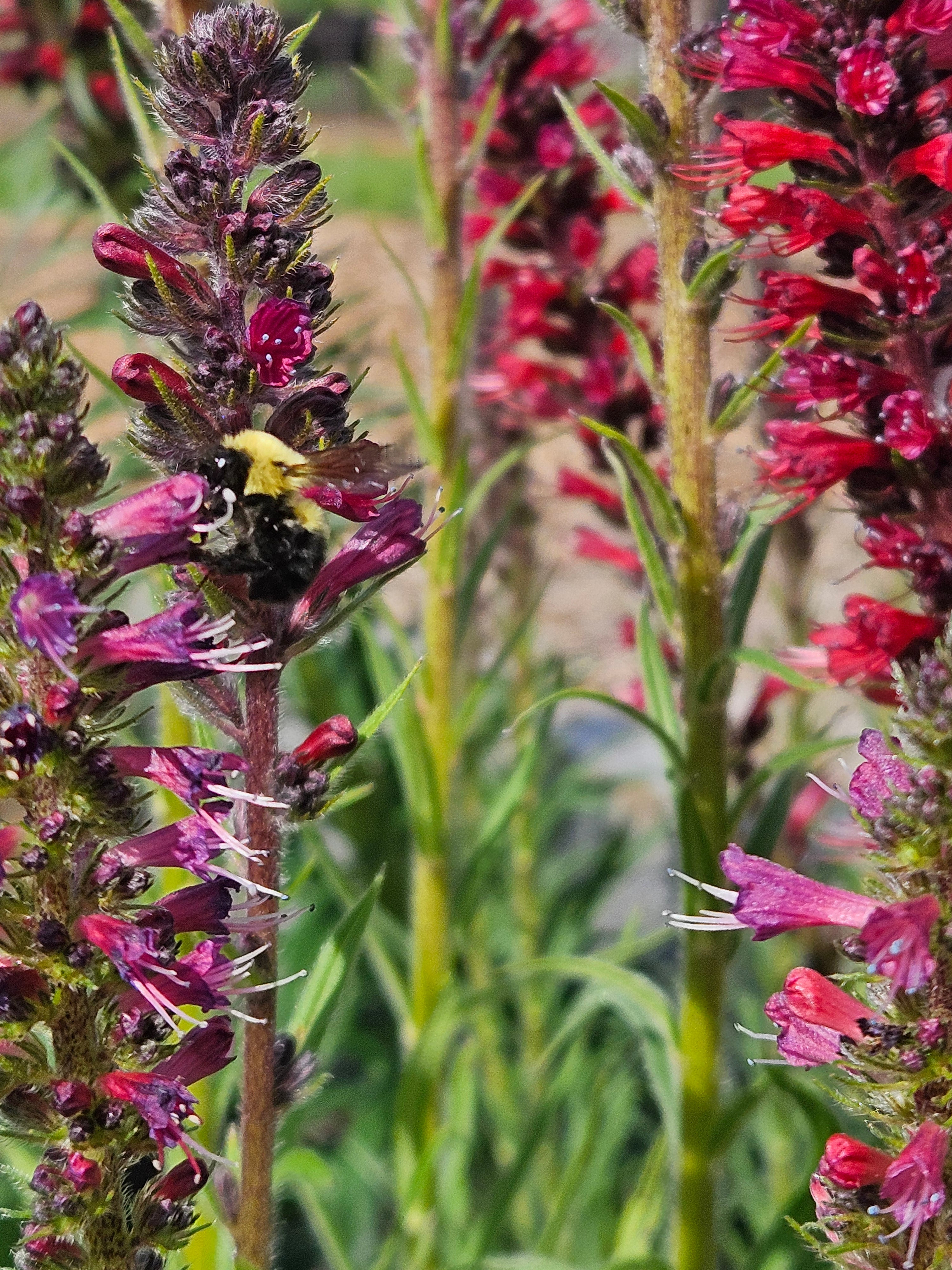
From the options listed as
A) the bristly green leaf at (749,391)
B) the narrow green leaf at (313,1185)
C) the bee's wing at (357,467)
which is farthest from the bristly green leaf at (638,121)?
the narrow green leaf at (313,1185)

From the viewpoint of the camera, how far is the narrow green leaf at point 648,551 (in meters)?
1.76

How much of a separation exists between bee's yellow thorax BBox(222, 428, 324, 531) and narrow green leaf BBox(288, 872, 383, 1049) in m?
0.43

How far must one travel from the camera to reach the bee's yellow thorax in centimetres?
127

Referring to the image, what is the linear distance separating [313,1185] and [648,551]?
114 cm

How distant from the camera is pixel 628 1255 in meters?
2.20

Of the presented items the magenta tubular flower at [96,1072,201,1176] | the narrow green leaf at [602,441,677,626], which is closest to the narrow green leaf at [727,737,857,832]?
the narrow green leaf at [602,441,677,626]

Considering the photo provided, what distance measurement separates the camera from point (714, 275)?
169cm

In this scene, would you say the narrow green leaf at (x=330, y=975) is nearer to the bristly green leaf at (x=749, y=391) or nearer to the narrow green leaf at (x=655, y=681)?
the narrow green leaf at (x=655, y=681)

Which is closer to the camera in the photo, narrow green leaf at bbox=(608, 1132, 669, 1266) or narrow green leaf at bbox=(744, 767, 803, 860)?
narrow green leaf at bbox=(744, 767, 803, 860)

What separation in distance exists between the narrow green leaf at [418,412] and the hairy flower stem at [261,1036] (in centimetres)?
97

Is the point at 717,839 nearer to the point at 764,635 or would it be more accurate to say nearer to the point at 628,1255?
the point at 628,1255

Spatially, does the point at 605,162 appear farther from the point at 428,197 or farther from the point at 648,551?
the point at 428,197

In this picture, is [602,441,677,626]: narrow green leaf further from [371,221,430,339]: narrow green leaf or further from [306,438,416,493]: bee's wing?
[371,221,430,339]: narrow green leaf

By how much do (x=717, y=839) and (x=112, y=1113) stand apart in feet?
3.15
